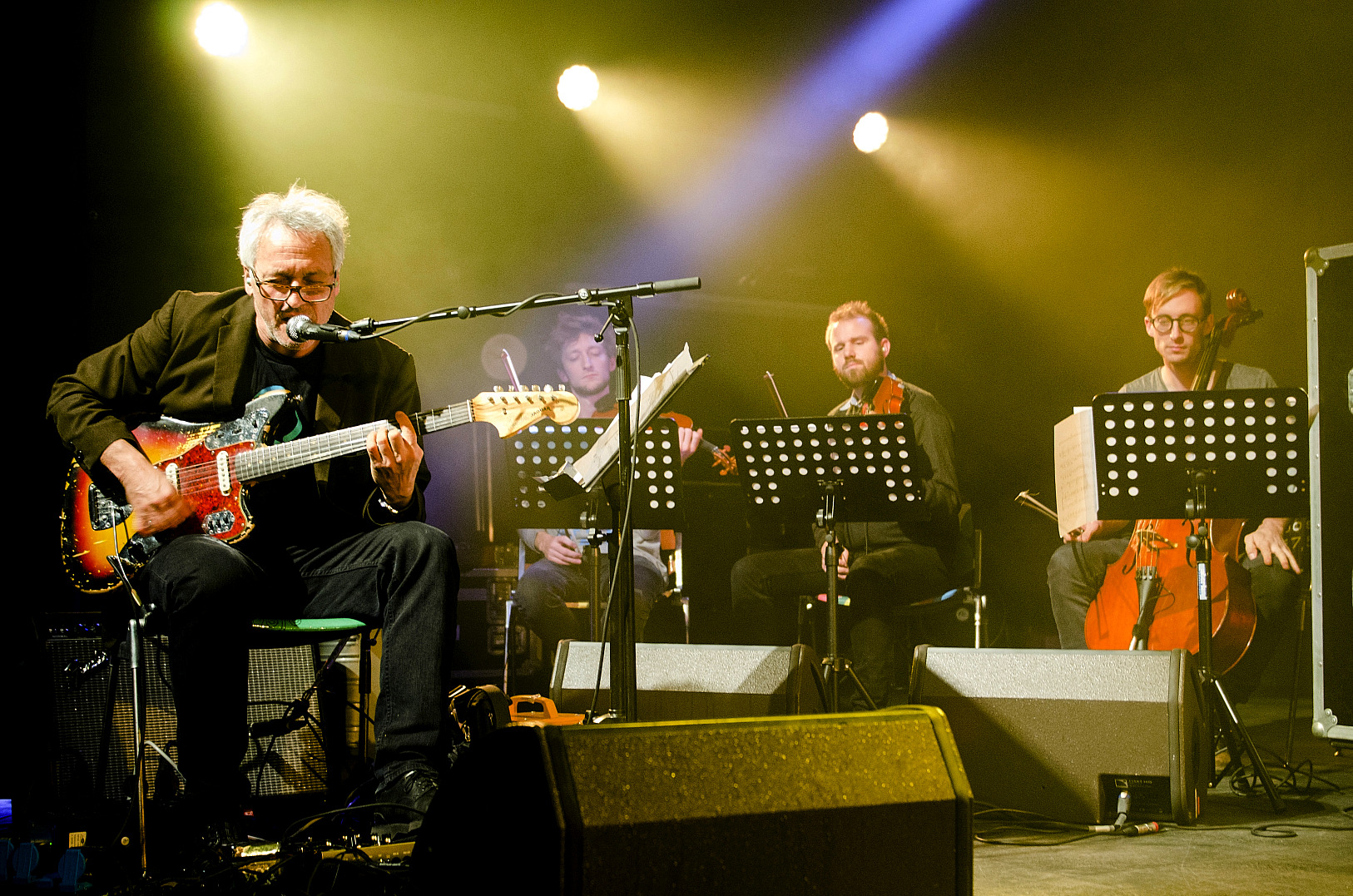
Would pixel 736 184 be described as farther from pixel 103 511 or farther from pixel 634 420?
pixel 103 511

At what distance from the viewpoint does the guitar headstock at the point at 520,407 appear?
2906 mm

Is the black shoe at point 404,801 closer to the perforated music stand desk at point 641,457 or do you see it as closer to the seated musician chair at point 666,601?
the perforated music stand desk at point 641,457

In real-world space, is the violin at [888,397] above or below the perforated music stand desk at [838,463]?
above

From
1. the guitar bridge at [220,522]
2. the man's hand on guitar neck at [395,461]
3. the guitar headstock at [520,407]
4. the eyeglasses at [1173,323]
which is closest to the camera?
the man's hand on guitar neck at [395,461]

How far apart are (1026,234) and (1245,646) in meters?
3.97

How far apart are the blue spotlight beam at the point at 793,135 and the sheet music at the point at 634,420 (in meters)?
3.67

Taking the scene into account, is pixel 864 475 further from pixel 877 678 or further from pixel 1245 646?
pixel 1245 646

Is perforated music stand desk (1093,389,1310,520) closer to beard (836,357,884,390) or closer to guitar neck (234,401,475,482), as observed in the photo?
beard (836,357,884,390)

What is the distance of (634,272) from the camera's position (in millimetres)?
7230

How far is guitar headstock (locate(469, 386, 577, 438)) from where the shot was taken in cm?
291

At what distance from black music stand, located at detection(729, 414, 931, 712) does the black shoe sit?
1.54 metres

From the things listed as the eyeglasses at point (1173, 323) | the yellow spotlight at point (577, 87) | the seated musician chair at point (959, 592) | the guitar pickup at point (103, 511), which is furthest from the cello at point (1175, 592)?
the yellow spotlight at point (577, 87)

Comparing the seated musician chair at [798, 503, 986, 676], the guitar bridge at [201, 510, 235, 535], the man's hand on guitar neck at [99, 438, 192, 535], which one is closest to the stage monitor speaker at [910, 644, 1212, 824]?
the seated musician chair at [798, 503, 986, 676]

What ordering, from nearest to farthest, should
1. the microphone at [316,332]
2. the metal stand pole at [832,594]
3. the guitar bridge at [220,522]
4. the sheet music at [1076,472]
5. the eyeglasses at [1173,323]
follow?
the microphone at [316,332]
the guitar bridge at [220,522]
the metal stand pole at [832,594]
the sheet music at [1076,472]
the eyeglasses at [1173,323]
